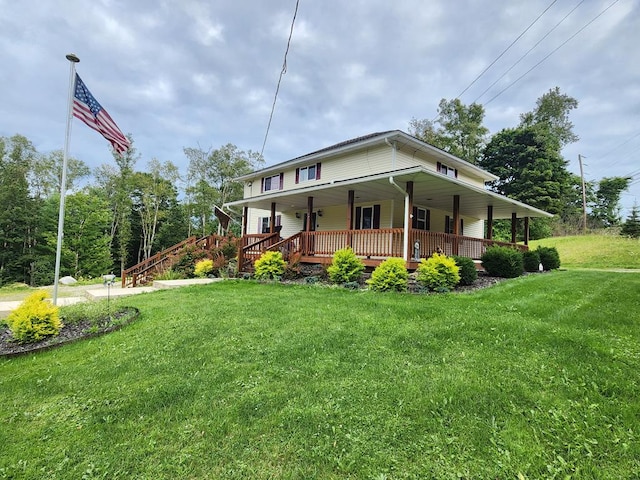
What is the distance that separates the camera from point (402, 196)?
40.2 ft

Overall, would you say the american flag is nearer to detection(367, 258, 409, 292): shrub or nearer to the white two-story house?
the white two-story house

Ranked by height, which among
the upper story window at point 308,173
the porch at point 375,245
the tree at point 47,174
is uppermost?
the tree at point 47,174

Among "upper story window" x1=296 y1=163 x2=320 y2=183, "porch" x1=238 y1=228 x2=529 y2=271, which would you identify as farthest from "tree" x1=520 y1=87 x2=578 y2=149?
"porch" x1=238 y1=228 x2=529 y2=271

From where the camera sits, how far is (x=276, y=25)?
724 cm

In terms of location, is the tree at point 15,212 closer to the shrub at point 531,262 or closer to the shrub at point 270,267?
the shrub at point 270,267

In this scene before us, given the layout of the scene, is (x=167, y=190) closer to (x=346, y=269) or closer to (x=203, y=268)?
(x=203, y=268)

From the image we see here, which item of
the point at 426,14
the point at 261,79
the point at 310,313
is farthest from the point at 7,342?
the point at 426,14

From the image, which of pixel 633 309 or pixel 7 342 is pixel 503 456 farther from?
pixel 7 342

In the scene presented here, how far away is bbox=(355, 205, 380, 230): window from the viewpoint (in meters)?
13.7

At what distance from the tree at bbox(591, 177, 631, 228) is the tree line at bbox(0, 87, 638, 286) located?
92mm

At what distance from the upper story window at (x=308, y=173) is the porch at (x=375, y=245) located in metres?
4.67

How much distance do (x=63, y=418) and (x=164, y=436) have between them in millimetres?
1022

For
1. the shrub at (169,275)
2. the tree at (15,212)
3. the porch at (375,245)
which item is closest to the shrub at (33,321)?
the porch at (375,245)

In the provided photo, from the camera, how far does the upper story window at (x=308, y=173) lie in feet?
52.4
